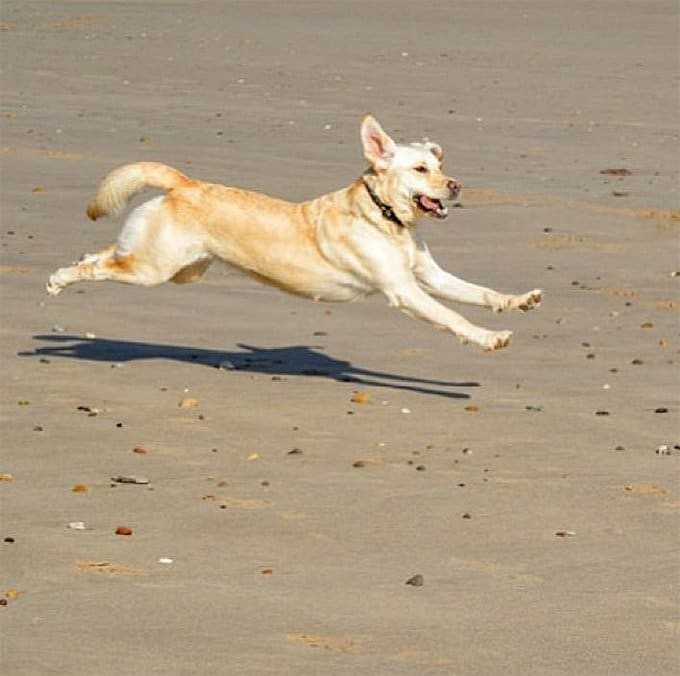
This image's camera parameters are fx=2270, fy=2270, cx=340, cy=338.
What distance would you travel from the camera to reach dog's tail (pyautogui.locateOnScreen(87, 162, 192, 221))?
35.7 feet

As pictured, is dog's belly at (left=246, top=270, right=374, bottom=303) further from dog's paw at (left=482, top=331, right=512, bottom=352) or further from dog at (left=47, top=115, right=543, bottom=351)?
dog's paw at (left=482, top=331, right=512, bottom=352)

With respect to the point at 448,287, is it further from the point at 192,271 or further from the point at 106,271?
the point at 106,271

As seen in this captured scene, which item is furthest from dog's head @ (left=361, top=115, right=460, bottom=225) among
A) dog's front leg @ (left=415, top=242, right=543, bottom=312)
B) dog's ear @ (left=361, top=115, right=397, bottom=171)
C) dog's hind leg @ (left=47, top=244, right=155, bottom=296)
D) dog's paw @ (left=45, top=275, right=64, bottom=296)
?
dog's paw @ (left=45, top=275, right=64, bottom=296)

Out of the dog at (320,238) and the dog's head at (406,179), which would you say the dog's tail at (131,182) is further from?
the dog's head at (406,179)

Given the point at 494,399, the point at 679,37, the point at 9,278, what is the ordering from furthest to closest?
the point at 679,37 → the point at 9,278 → the point at 494,399

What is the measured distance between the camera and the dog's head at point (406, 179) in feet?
34.4

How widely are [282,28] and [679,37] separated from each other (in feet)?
18.4

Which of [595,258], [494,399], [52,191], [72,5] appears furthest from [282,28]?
[494,399]

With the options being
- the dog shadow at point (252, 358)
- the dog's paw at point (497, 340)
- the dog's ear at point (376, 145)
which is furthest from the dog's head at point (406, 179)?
the dog shadow at point (252, 358)

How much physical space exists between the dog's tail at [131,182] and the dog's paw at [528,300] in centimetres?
168

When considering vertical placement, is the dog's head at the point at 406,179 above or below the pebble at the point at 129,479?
above

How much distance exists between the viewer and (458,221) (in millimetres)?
15305

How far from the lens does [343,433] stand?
9.09 m

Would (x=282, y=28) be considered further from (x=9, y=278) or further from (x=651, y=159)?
(x=9, y=278)
